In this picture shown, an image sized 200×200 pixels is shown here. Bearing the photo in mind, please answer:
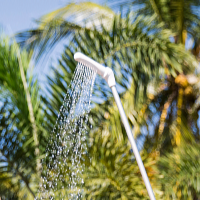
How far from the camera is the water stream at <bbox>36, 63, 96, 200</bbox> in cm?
371

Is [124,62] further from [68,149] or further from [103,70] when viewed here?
[103,70]

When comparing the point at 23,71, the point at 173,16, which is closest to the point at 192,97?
the point at 173,16

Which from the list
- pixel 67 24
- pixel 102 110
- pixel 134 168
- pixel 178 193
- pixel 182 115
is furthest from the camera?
pixel 182 115

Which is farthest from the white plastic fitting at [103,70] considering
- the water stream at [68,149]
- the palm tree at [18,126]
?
the palm tree at [18,126]

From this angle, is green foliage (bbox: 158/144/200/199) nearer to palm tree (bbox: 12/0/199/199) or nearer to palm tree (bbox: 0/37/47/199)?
palm tree (bbox: 12/0/199/199)

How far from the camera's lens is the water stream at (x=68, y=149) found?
3711 millimetres

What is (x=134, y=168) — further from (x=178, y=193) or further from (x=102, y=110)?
(x=102, y=110)

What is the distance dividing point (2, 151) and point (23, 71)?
0.96 metres

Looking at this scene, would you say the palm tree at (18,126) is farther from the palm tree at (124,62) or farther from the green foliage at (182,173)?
the green foliage at (182,173)

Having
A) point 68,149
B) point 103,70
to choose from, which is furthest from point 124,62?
point 103,70

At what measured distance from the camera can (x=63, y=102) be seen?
3816 mm

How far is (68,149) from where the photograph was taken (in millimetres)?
3857

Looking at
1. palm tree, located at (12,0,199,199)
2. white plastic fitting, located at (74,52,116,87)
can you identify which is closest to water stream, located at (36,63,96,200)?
palm tree, located at (12,0,199,199)

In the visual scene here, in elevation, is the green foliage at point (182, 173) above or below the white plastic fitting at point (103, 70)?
below
